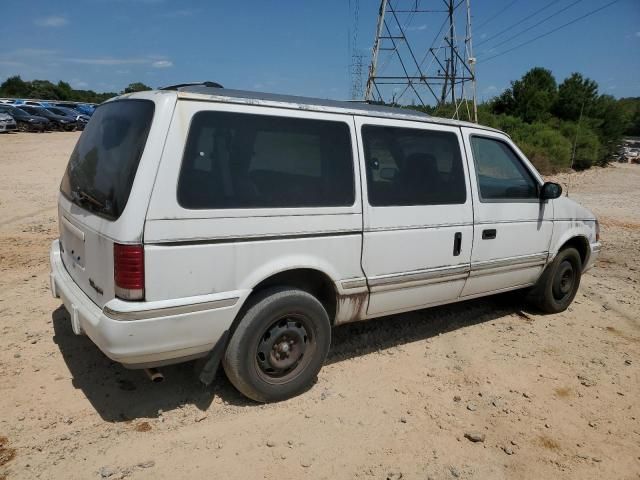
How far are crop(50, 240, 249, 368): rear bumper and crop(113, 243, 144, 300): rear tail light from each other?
6 cm

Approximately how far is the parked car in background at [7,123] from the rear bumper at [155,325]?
29336 mm

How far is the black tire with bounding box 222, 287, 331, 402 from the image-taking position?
10.5 ft

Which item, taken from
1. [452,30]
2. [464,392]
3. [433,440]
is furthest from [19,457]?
[452,30]

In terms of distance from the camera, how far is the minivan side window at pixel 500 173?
447 centimetres

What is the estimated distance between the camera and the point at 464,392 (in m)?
3.82

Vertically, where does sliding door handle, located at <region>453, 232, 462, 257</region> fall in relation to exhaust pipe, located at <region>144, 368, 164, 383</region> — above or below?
above

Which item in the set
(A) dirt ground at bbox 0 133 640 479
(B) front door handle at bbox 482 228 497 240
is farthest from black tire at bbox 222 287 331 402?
(B) front door handle at bbox 482 228 497 240

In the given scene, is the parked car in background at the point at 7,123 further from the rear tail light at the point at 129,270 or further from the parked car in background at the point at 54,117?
the rear tail light at the point at 129,270

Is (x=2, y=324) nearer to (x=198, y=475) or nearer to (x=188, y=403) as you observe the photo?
(x=188, y=403)

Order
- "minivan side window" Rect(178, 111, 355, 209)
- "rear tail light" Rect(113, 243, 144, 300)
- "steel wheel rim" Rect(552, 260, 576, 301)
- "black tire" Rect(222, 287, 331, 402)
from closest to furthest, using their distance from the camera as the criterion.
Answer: "rear tail light" Rect(113, 243, 144, 300) < "minivan side window" Rect(178, 111, 355, 209) < "black tire" Rect(222, 287, 331, 402) < "steel wheel rim" Rect(552, 260, 576, 301)

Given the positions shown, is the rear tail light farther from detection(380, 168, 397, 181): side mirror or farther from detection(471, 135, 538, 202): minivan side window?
detection(471, 135, 538, 202): minivan side window

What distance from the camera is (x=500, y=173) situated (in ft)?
15.5

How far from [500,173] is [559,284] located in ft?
5.24

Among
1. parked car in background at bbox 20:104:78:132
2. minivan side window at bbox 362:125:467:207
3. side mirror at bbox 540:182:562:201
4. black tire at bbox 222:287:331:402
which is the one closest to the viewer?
black tire at bbox 222:287:331:402
